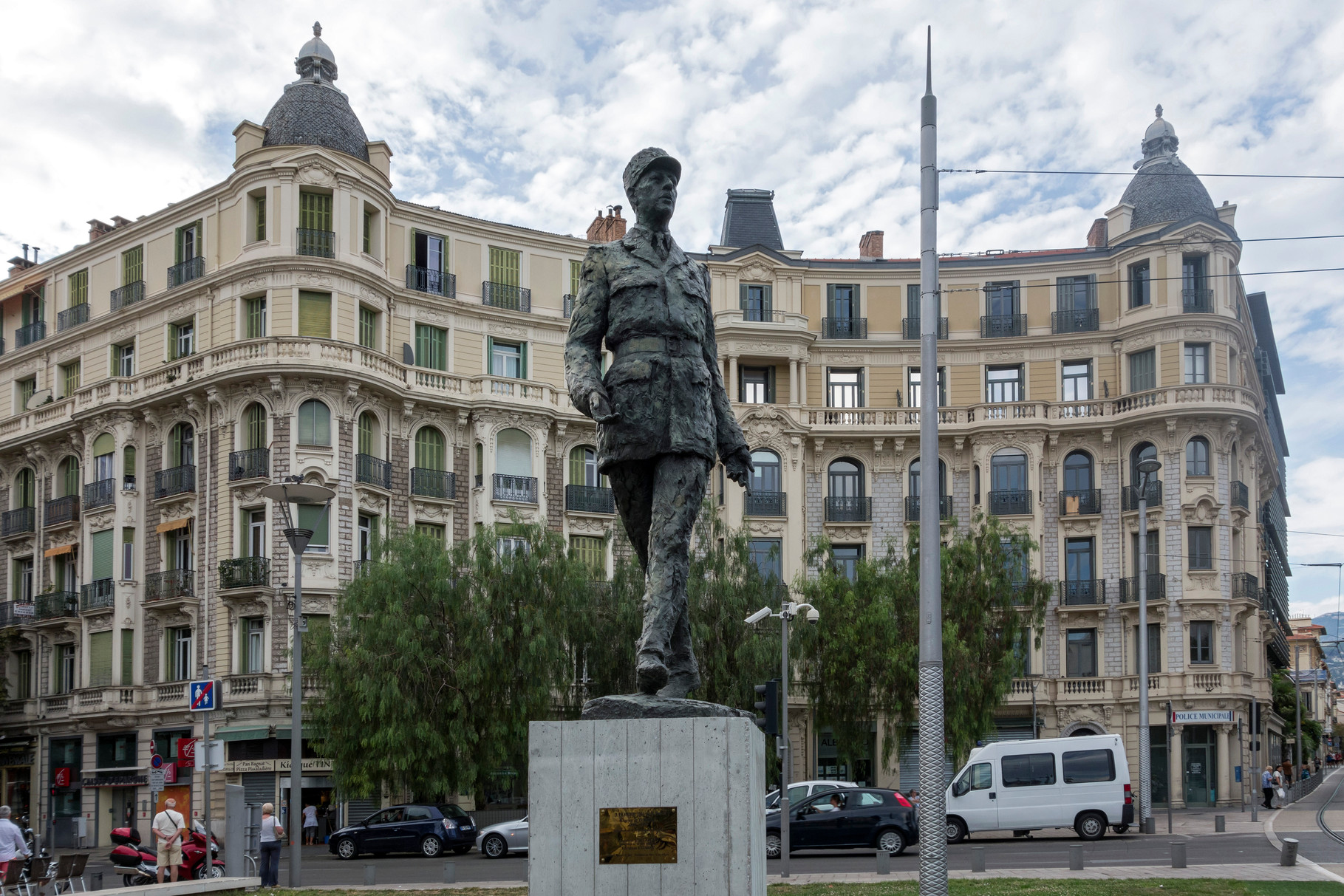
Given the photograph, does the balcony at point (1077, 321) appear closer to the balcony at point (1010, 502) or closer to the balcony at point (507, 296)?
the balcony at point (1010, 502)

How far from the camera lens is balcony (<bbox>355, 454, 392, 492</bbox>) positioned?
44.7 meters

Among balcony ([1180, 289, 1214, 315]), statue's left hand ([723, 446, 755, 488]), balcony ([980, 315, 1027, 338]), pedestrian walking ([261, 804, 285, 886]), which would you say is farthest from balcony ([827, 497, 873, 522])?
statue's left hand ([723, 446, 755, 488])

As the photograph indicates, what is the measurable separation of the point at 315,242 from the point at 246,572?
10.3 meters

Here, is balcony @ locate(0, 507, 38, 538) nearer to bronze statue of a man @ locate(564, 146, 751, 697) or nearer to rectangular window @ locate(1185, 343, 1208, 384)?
rectangular window @ locate(1185, 343, 1208, 384)

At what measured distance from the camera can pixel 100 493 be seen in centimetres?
4797

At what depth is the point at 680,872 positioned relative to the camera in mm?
8523

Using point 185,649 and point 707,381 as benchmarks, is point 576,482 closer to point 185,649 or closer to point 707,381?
point 185,649

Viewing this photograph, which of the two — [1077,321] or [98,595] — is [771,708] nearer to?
[98,595]

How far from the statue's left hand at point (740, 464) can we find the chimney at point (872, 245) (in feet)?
163

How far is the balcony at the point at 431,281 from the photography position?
48312 millimetres

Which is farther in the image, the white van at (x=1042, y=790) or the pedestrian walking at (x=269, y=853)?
the white van at (x=1042, y=790)

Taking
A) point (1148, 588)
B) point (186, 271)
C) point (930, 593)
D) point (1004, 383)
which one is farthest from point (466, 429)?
point (930, 593)

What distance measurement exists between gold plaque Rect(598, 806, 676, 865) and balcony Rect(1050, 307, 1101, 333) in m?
47.7

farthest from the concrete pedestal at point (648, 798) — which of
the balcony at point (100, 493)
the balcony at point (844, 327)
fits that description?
the balcony at point (844, 327)
